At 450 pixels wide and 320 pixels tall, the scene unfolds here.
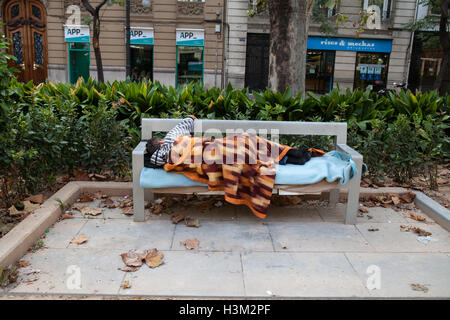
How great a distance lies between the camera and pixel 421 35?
20734 mm

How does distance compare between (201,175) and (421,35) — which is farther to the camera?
(421,35)

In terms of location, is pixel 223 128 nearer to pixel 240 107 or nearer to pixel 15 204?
pixel 240 107

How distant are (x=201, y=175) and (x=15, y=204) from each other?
1.88 metres

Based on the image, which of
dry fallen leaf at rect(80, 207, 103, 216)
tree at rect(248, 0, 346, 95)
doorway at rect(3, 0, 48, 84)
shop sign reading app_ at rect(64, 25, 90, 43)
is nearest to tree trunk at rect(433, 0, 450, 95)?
tree at rect(248, 0, 346, 95)

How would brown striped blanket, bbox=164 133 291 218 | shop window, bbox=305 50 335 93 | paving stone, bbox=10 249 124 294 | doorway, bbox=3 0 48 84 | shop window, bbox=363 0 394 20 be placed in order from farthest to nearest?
1. shop window, bbox=305 50 335 93
2. shop window, bbox=363 0 394 20
3. doorway, bbox=3 0 48 84
4. brown striped blanket, bbox=164 133 291 218
5. paving stone, bbox=10 249 124 294

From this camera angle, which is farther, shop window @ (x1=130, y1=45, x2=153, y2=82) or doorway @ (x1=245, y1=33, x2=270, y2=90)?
shop window @ (x1=130, y1=45, x2=153, y2=82)

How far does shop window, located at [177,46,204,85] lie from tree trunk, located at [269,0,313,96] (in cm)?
1595

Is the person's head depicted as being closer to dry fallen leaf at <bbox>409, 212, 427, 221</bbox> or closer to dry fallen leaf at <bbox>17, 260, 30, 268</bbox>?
dry fallen leaf at <bbox>17, 260, 30, 268</bbox>

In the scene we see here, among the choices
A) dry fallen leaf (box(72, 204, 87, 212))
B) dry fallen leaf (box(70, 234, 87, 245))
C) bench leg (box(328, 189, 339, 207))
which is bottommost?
dry fallen leaf (box(70, 234, 87, 245))

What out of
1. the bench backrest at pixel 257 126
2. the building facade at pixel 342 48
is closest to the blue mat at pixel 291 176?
the bench backrest at pixel 257 126

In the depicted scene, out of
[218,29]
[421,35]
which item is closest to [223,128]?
[218,29]

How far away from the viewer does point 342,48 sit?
73.1ft

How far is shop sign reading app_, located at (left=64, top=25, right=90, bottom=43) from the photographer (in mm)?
21625

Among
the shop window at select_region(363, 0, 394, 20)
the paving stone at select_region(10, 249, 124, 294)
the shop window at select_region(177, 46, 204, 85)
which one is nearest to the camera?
the paving stone at select_region(10, 249, 124, 294)
